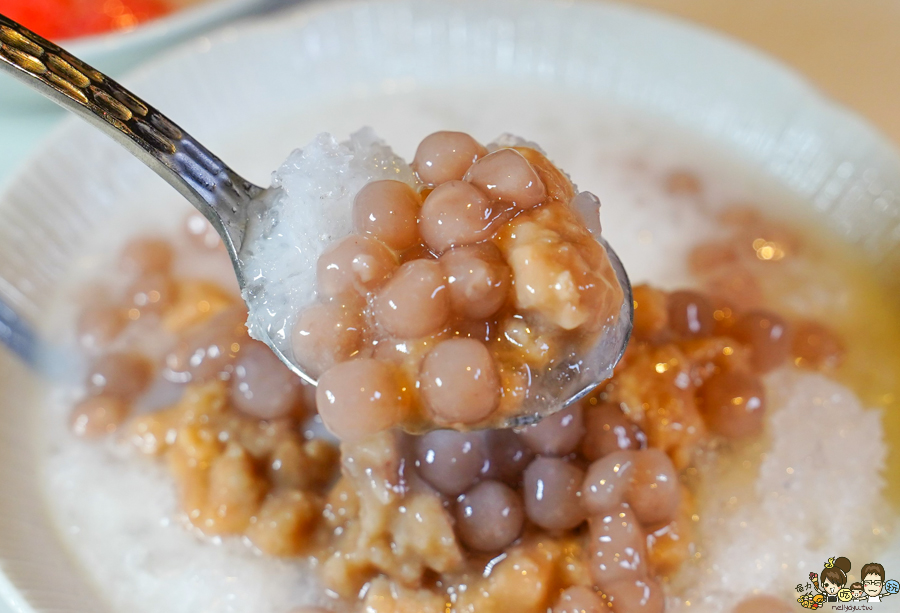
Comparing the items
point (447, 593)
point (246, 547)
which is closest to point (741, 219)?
point (447, 593)

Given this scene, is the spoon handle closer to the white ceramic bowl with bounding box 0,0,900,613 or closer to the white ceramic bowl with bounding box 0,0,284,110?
the white ceramic bowl with bounding box 0,0,900,613

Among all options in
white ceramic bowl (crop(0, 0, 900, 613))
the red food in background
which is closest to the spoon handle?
white ceramic bowl (crop(0, 0, 900, 613))

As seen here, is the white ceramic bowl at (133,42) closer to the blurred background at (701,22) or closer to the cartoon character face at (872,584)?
the blurred background at (701,22)

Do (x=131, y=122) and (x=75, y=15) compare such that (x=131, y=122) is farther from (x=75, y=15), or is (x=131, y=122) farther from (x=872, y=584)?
(x=872, y=584)

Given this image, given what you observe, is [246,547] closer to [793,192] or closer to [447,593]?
[447,593]

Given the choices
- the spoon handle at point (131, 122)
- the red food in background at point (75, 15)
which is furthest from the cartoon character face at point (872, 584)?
the red food in background at point (75, 15)
